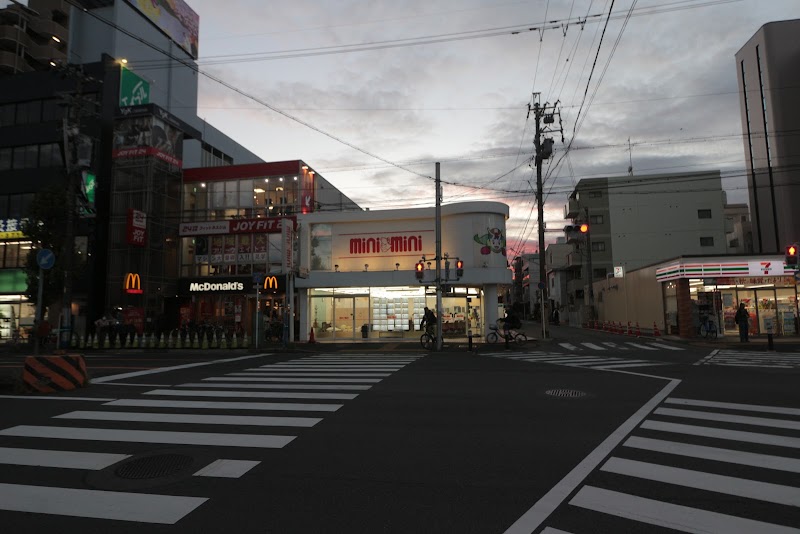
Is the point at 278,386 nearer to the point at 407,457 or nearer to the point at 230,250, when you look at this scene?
the point at 407,457

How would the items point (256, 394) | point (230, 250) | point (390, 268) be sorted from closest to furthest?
point (256, 394) → point (390, 268) → point (230, 250)

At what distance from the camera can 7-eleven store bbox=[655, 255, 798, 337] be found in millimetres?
24500

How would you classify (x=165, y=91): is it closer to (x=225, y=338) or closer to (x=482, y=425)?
(x=225, y=338)

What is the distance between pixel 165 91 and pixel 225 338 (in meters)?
30.3

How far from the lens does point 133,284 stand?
2872 centimetres

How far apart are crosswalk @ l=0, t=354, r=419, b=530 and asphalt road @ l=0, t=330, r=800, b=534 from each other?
3cm

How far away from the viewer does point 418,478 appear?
4.91 metres

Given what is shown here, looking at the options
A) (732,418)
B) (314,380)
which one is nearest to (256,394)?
(314,380)

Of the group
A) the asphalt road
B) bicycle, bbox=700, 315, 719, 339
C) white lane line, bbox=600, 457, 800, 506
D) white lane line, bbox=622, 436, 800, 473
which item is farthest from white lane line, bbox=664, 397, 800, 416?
bicycle, bbox=700, 315, 719, 339

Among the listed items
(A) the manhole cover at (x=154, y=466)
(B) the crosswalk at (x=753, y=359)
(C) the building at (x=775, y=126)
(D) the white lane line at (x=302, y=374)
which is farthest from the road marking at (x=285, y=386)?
(C) the building at (x=775, y=126)

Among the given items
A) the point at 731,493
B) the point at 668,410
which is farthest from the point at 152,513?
the point at 668,410

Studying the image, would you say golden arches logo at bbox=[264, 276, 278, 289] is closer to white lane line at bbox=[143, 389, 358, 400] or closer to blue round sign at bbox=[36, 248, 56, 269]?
blue round sign at bbox=[36, 248, 56, 269]

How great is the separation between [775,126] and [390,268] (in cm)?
3829

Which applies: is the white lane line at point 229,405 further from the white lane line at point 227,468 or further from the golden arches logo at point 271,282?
the golden arches logo at point 271,282
